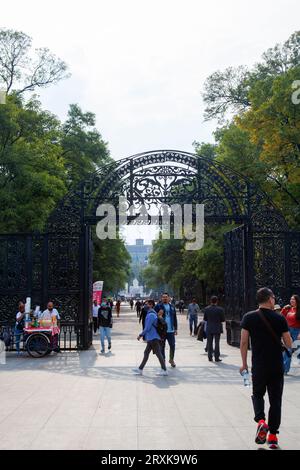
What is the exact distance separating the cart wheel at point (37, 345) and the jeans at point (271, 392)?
10343 mm

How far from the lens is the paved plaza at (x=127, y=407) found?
23.1ft

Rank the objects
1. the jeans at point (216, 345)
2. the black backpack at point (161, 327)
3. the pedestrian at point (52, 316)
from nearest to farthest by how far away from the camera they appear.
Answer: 1. the black backpack at point (161, 327)
2. the jeans at point (216, 345)
3. the pedestrian at point (52, 316)

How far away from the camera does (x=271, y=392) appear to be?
6.77 m

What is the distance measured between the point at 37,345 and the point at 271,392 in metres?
10.7

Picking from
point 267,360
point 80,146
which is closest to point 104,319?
point 267,360

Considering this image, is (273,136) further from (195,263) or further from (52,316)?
(195,263)

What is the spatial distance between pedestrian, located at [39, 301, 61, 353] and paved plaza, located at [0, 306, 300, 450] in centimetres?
143

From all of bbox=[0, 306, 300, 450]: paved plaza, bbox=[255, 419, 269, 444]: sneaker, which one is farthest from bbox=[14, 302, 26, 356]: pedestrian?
bbox=[255, 419, 269, 444]: sneaker

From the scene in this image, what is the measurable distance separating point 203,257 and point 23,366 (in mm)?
28596

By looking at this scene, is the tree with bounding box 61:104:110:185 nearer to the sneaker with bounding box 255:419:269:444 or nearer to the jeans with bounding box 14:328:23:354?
the jeans with bounding box 14:328:23:354

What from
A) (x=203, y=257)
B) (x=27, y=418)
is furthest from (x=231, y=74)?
→ (x=27, y=418)

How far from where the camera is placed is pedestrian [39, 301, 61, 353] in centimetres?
1664

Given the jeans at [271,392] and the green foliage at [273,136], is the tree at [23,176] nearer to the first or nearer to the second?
the green foliage at [273,136]

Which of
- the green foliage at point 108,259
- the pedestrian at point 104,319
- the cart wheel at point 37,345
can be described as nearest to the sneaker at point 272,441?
the cart wheel at point 37,345
